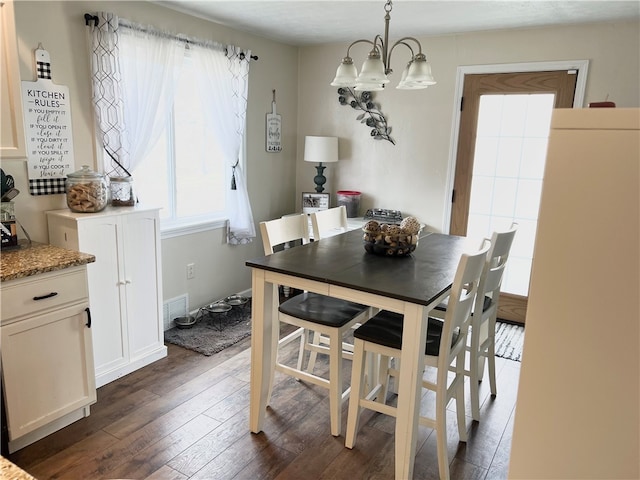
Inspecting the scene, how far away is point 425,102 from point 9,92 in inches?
120

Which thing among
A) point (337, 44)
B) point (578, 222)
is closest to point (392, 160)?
point (337, 44)

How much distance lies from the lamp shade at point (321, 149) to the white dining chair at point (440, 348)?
7.30ft

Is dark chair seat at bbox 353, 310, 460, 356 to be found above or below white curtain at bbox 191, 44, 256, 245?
below

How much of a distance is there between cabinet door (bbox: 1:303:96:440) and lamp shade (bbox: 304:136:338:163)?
8.25 ft

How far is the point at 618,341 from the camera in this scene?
0.82 m

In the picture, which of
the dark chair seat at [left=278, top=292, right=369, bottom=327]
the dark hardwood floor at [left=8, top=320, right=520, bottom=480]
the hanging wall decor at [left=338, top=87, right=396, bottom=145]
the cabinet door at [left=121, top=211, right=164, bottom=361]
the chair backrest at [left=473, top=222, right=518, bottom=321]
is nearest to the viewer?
the dark hardwood floor at [left=8, top=320, right=520, bottom=480]

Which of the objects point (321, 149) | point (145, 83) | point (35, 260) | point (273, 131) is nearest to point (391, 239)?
point (35, 260)

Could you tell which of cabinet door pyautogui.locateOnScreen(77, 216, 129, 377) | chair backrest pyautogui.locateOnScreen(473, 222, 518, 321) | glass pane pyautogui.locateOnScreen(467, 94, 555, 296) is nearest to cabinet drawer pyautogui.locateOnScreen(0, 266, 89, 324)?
cabinet door pyautogui.locateOnScreen(77, 216, 129, 377)

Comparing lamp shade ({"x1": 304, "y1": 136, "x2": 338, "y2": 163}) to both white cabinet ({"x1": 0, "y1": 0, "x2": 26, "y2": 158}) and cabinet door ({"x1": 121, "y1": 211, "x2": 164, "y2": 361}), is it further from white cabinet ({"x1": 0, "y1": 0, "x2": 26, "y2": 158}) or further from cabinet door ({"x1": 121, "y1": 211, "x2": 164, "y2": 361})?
white cabinet ({"x1": 0, "y1": 0, "x2": 26, "y2": 158})

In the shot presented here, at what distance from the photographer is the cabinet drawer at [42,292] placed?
77.8 inches

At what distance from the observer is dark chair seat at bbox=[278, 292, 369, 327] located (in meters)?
2.30

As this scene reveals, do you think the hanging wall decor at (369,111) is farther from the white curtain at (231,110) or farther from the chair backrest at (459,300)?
the chair backrest at (459,300)

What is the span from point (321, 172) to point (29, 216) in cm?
252

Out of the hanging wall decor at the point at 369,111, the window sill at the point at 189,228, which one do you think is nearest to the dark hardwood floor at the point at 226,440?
the window sill at the point at 189,228
